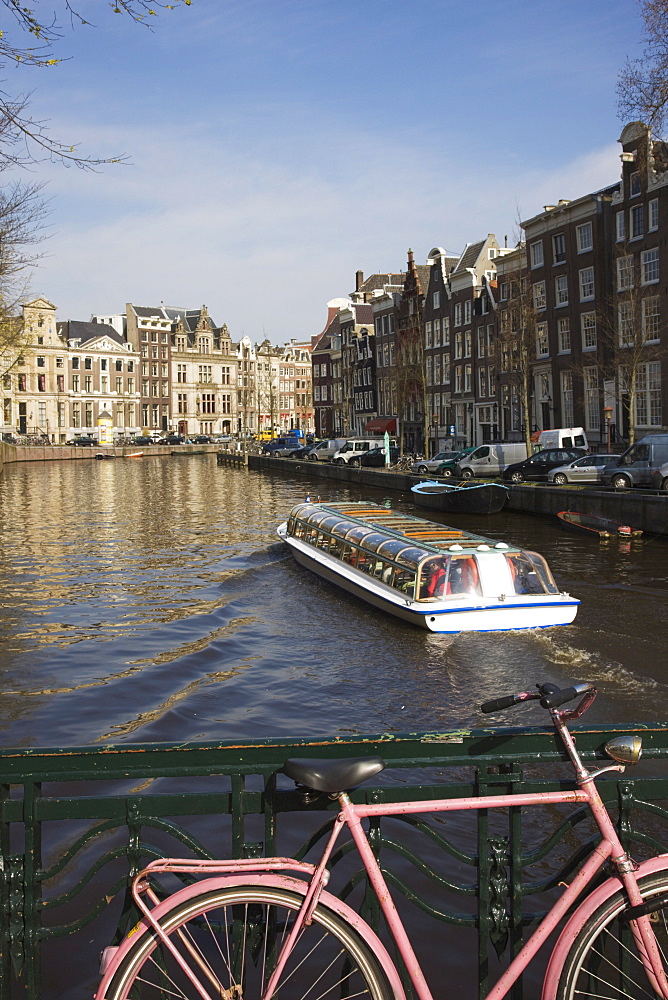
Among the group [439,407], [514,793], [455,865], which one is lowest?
[455,865]

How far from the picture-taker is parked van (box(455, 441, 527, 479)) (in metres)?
44.4

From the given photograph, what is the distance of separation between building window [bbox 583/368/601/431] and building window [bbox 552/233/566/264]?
6.84 meters

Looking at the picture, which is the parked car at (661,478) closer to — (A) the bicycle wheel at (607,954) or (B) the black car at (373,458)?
(A) the bicycle wheel at (607,954)

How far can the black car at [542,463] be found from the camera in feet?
130

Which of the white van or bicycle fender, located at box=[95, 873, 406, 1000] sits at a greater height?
the white van

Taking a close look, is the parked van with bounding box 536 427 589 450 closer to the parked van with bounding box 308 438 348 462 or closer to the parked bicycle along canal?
the parked bicycle along canal

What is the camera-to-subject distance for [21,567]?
78.2 ft

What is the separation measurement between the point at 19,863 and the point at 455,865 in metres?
4.78

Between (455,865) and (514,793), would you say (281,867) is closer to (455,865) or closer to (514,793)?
(514,793)

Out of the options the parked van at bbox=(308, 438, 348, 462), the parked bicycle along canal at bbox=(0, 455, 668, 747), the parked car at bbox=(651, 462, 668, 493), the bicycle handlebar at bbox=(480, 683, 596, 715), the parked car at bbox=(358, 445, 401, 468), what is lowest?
the parked bicycle along canal at bbox=(0, 455, 668, 747)

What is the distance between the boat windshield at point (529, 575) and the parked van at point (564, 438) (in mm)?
28657

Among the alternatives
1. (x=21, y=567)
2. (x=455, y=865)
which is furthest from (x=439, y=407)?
(x=455, y=865)

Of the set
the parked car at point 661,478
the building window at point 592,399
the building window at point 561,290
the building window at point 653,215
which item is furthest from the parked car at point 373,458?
the parked car at point 661,478

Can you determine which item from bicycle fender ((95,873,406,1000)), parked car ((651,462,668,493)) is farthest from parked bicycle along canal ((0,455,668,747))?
bicycle fender ((95,873,406,1000))
